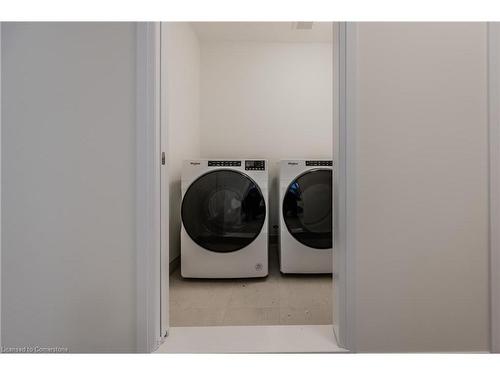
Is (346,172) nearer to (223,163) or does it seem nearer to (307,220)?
(307,220)

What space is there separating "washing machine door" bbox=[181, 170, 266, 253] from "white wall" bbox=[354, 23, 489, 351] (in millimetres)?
750

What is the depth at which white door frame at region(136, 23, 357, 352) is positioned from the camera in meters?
0.79

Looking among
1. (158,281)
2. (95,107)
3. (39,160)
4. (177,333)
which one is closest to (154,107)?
(95,107)

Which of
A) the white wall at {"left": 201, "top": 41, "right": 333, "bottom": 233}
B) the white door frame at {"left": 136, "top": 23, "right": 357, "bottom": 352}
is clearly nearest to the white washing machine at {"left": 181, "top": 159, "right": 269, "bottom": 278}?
the white door frame at {"left": 136, "top": 23, "right": 357, "bottom": 352}

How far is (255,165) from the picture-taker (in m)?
1.55

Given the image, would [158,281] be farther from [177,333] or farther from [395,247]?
[395,247]

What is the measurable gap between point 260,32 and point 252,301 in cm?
210

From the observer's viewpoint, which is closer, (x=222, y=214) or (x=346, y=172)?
(x=346, y=172)

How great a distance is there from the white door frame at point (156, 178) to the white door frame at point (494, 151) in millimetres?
459

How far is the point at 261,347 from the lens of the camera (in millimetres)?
868

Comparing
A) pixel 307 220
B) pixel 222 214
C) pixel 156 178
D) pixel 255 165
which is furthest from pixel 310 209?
pixel 156 178

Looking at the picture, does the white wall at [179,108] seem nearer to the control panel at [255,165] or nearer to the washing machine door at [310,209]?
the control panel at [255,165]

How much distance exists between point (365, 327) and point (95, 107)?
46.7 inches

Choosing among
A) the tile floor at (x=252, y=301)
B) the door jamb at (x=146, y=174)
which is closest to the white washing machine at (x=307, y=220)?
the tile floor at (x=252, y=301)
